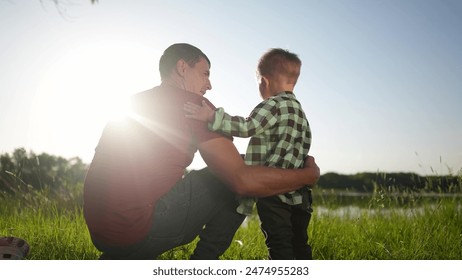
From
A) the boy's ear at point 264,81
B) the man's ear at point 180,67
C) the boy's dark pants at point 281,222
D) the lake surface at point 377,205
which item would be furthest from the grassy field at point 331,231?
the man's ear at point 180,67

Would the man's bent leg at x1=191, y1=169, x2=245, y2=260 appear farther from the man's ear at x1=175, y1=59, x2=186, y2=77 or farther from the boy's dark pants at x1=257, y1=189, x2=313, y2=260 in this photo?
the man's ear at x1=175, y1=59, x2=186, y2=77

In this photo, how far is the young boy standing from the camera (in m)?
2.48

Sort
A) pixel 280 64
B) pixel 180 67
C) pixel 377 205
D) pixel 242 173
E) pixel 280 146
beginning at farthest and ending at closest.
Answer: pixel 377 205 → pixel 280 64 → pixel 280 146 → pixel 180 67 → pixel 242 173

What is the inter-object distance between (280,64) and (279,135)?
0.52 m

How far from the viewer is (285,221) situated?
251 centimetres

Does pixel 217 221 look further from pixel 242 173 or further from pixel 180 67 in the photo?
pixel 180 67

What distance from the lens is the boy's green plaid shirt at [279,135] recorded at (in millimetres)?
2543

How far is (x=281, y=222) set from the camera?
2.49 meters

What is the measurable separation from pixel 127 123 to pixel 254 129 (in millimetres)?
718

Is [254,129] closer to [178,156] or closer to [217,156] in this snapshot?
[217,156]

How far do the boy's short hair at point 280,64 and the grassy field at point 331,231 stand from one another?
1.17 metres

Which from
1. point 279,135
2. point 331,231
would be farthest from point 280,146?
point 331,231

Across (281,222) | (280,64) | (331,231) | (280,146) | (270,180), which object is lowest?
(331,231)

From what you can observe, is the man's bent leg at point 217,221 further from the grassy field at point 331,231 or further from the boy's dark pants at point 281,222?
the grassy field at point 331,231
